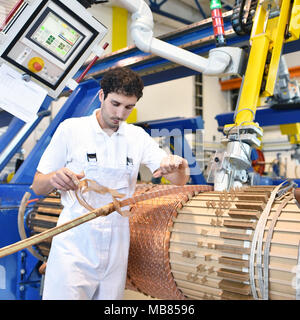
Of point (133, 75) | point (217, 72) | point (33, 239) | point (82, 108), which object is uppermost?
point (217, 72)

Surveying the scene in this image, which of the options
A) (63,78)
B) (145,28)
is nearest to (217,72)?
(145,28)

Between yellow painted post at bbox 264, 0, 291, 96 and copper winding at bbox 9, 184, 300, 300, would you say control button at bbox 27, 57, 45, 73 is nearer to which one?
copper winding at bbox 9, 184, 300, 300

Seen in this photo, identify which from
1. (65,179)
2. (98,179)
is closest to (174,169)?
(98,179)

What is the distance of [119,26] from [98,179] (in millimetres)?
1385

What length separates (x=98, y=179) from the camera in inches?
50.9

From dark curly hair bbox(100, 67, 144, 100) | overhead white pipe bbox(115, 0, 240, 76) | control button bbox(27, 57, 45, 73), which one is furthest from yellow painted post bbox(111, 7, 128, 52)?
dark curly hair bbox(100, 67, 144, 100)

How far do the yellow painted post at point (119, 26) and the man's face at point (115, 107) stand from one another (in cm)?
100

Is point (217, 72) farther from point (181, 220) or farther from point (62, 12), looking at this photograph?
point (181, 220)

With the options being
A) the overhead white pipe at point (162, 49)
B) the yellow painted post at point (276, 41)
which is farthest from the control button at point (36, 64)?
the yellow painted post at point (276, 41)

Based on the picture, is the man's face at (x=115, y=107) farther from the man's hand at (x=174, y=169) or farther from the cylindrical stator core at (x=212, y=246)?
the cylindrical stator core at (x=212, y=246)

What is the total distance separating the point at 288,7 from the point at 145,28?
0.86 meters

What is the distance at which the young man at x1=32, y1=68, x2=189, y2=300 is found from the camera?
4.04 ft

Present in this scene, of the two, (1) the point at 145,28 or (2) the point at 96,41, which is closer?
(2) the point at 96,41

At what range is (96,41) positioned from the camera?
6.06 feet
